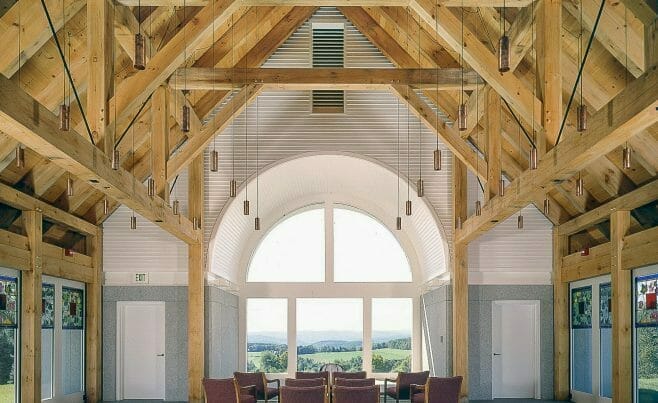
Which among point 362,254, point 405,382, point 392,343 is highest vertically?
point 362,254

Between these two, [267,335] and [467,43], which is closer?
[467,43]

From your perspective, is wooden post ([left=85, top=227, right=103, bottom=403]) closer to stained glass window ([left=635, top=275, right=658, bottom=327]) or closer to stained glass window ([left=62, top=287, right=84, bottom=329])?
stained glass window ([left=62, top=287, right=84, bottom=329])

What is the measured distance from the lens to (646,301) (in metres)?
12.4

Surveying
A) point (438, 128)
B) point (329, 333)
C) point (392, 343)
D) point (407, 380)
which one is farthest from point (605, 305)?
point (329, 333)

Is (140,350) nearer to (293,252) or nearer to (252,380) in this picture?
(252,380)

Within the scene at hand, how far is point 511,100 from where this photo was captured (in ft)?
33.2

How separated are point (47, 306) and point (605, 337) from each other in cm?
827

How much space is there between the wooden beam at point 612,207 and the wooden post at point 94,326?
7.76m

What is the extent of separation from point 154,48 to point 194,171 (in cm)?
348

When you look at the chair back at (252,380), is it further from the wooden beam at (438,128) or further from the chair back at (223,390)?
the wooden beam at (438,128)

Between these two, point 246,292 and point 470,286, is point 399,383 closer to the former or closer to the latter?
point 470,286

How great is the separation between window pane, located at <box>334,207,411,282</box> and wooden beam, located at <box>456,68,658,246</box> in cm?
721

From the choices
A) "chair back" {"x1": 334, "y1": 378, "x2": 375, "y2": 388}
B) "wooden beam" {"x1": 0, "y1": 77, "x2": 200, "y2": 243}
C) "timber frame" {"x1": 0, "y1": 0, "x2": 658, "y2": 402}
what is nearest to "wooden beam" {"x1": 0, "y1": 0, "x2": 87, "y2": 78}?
"timber frame" {"x1": 0, "y1": 0, "x2": 658, "y2": 402}

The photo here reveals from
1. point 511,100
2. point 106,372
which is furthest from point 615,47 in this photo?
point 106,372
